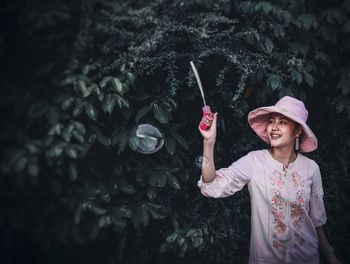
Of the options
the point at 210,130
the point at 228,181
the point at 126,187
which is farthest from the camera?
the point at 126,187

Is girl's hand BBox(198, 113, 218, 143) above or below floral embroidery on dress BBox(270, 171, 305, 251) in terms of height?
above

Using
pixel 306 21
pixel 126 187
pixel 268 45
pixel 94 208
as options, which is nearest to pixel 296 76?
pixel 268 45

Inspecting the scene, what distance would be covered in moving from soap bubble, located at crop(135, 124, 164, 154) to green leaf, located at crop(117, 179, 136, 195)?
23 cm

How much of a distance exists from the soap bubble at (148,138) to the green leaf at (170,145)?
0.07 meters

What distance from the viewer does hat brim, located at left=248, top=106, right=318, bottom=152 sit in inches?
87.8

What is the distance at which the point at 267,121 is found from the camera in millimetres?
2518

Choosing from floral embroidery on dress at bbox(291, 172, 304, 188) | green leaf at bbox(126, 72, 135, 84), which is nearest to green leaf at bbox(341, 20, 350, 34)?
floral embroidery on dress at bbox(291, 172, 304, 188)

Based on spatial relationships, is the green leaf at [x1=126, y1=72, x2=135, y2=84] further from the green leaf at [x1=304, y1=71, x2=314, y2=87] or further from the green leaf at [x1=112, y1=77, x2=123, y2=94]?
the green leaf at [x1=304, y1=71, x2=314, y2=87]

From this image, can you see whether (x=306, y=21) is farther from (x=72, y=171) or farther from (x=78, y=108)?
(x=72, y=171)

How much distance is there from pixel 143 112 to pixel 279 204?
1003 mm

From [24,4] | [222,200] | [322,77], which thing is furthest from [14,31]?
[322,77]

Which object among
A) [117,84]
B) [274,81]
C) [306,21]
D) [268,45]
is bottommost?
[117,84]

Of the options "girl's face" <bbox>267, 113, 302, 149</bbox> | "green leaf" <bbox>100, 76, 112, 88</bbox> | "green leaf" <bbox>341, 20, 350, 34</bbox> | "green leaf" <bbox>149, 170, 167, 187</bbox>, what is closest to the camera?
"green leaf" <bbox>100, 76, 112, 88</bbox>

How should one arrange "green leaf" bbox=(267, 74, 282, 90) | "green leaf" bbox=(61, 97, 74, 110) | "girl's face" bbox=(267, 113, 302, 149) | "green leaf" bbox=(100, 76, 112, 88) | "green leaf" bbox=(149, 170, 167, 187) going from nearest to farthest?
"green leaf" bbox=(61, 97, 74, 110)
"green leaf" bbox=(100, 76, 112, 88)
"girl's face" bbox=(267, 113, 302, 149)
"green leaf" bbox=(149, 170, 167, 187)
"green leaf" bbox=(267, 74, 282, 90)
